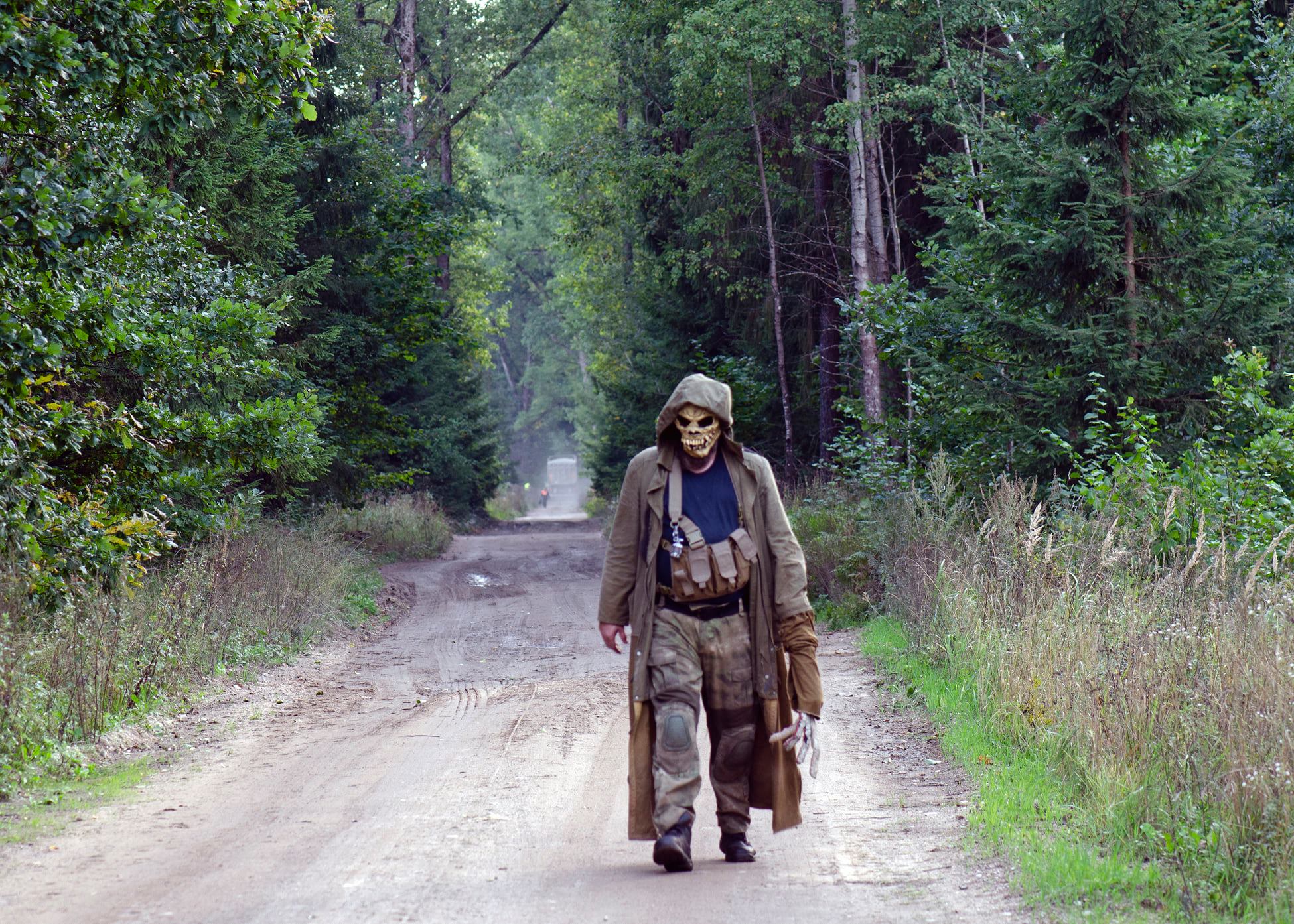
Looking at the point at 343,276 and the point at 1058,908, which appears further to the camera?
the point at 343,276

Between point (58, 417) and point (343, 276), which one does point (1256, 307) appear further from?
point (343, 276)

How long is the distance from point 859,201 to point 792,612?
1590 centimetres

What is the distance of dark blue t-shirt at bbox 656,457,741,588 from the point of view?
5.73 meters

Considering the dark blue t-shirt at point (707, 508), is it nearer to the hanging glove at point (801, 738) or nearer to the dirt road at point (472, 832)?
the hanging glove at point (801, 738)

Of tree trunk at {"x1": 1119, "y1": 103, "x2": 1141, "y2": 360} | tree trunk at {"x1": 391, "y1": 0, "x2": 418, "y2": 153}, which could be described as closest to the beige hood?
tree trunk at {"x1": 1119, "y1": 103, "x2": 1141, "y2": 360}

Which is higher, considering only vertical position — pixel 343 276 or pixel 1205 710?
pixel 343 276

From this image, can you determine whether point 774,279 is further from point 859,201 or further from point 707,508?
→ point 707,508

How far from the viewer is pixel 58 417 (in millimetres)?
8477

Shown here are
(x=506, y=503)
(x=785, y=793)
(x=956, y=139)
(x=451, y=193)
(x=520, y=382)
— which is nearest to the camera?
(x=785, y=793)

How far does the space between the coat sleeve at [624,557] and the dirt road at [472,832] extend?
46.9 inches

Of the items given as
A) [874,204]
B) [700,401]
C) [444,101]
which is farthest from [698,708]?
[444,101]

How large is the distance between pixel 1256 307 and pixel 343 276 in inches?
566

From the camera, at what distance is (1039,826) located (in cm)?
611

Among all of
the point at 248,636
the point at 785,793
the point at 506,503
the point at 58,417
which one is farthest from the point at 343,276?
the point at 506,503
